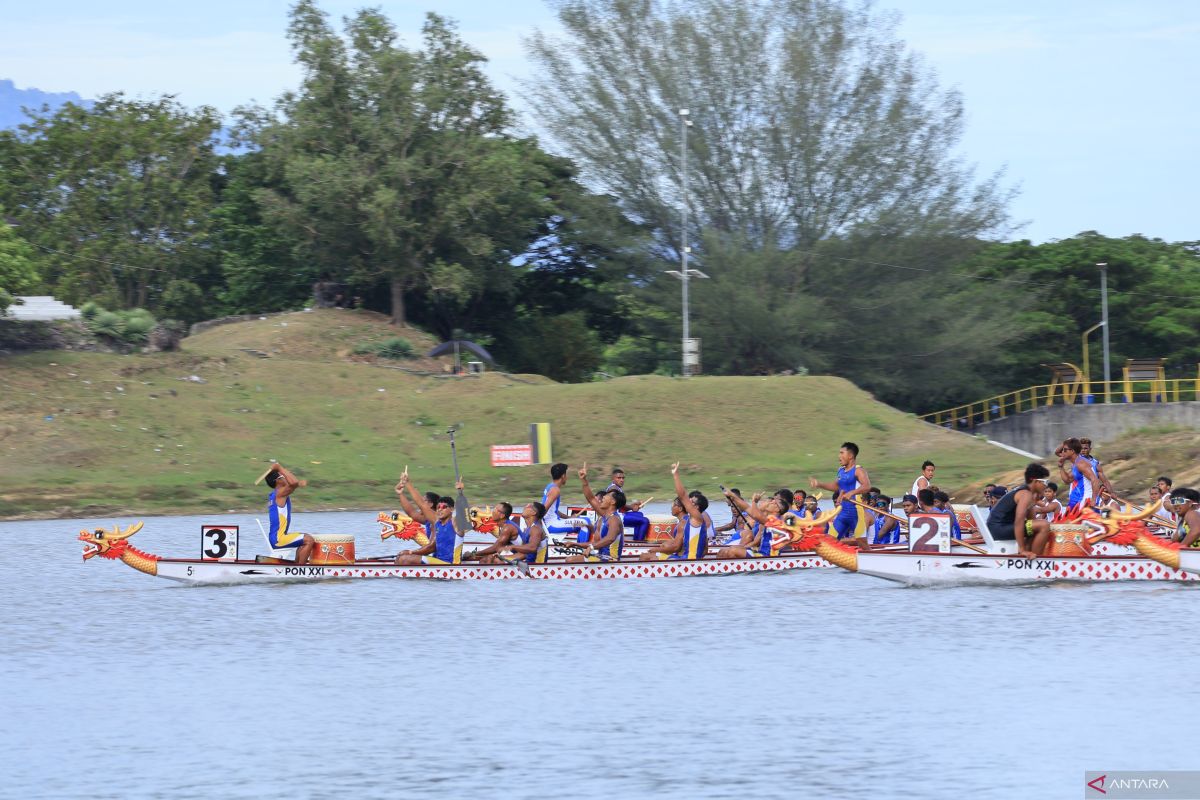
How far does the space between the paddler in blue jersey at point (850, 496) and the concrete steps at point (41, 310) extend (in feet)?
146

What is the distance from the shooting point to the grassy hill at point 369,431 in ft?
172

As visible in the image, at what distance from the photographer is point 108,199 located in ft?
254

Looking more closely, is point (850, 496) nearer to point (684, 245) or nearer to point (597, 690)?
point (597, 690)

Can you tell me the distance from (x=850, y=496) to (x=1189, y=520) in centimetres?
535

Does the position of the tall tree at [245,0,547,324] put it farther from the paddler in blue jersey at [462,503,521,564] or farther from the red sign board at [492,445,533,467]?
the paddler in blue jersey at [462,503,521,564]

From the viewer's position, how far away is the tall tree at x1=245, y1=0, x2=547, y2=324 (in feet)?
231

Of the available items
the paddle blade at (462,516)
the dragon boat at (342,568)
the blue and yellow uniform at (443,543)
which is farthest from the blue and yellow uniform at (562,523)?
the paddle blade at (462,516)

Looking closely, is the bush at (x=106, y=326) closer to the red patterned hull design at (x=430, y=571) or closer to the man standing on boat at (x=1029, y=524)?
the red patterned hull design at (x=430, y=571)

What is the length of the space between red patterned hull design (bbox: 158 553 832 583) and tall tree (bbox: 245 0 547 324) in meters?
43.6

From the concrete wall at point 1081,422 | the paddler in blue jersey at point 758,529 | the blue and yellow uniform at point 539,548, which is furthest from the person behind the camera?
the concrete wall at point 1081,422

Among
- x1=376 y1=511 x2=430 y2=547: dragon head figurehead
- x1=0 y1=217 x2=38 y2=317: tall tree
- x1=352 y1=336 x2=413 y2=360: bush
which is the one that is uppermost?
x1=0 y1=217 x2=38 y2=317: tall tree

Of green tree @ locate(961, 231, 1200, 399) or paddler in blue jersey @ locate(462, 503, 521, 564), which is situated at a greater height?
green tree @ locate(961, 231, 1200, 399)

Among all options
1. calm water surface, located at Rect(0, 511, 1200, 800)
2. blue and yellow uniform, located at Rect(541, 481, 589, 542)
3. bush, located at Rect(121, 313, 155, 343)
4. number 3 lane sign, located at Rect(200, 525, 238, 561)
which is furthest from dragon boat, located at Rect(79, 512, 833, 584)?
bush, located at Rect(121, 313, 155, 343)

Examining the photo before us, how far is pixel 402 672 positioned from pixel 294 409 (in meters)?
40.2
